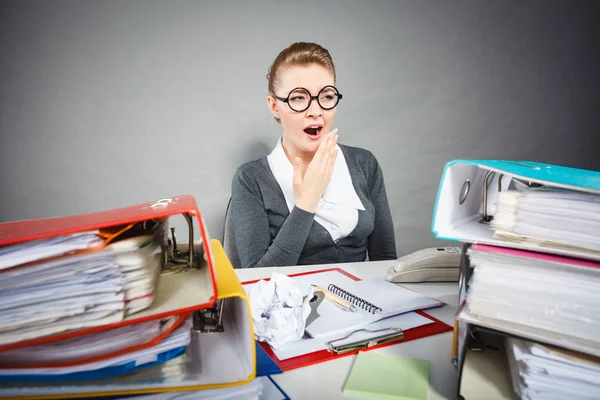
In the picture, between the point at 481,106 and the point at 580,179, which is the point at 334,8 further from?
the point at 580,179

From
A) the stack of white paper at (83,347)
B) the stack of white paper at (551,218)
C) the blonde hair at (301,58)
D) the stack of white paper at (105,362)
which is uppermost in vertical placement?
the blonde hair at (301,58)

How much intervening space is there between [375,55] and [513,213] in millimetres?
1800

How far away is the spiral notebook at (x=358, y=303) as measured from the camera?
74 centimetres

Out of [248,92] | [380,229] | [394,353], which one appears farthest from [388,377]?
[248,92]

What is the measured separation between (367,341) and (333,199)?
839 mm

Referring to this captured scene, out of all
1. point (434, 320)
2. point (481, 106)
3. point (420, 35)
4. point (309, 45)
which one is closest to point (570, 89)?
point (481, 106)

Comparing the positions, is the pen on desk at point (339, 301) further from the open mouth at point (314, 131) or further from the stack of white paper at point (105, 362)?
the open mouth at point (314, 131)

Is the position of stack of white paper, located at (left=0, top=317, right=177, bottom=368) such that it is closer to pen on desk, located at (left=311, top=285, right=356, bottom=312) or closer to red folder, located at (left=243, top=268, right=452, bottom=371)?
red folder, located at (left=243, top=268, right=452, bottom=371)

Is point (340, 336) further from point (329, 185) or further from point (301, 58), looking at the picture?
point (301, 58)

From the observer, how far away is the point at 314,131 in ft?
4.97

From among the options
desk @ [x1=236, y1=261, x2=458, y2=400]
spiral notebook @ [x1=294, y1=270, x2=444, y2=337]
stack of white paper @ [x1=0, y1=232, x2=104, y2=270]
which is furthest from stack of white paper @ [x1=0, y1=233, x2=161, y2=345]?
spiral notebook @ [x1=294, y1=270, x2=444, y2=337]

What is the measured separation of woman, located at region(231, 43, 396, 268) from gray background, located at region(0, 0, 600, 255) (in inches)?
19.2

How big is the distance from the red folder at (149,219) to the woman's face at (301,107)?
3.26 ft

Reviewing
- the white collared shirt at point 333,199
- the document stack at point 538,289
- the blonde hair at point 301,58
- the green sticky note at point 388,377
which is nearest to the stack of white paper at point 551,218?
the document stack at point 538,289
